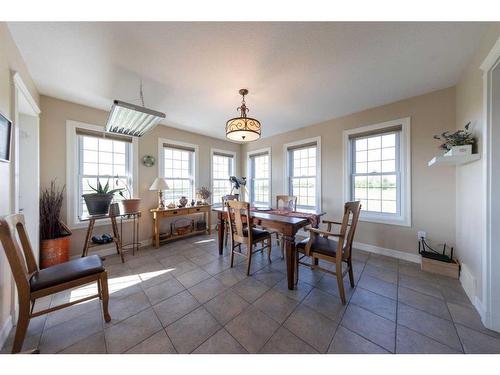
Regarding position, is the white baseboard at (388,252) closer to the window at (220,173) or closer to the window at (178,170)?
the window at (220,173)

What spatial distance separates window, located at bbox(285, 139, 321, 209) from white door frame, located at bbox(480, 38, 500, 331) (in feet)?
7.39

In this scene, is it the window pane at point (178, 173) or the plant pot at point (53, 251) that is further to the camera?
the window pane at point (178, 173)

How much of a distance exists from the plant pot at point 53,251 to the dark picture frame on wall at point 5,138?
1.55 meters

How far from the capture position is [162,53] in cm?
169

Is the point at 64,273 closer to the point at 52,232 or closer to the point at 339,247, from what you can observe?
the point at 52,232

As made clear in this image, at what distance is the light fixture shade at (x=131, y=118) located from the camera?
196 centimetres

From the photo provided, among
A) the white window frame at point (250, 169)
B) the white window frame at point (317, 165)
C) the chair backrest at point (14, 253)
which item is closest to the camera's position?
the chair backrest at point (14, 253)

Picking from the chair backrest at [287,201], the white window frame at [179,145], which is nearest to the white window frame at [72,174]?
the white window frame at [179,145]

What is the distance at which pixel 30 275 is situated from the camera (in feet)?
4.48

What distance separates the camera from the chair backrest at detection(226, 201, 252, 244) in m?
2.26

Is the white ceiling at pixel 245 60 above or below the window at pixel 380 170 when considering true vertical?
above
